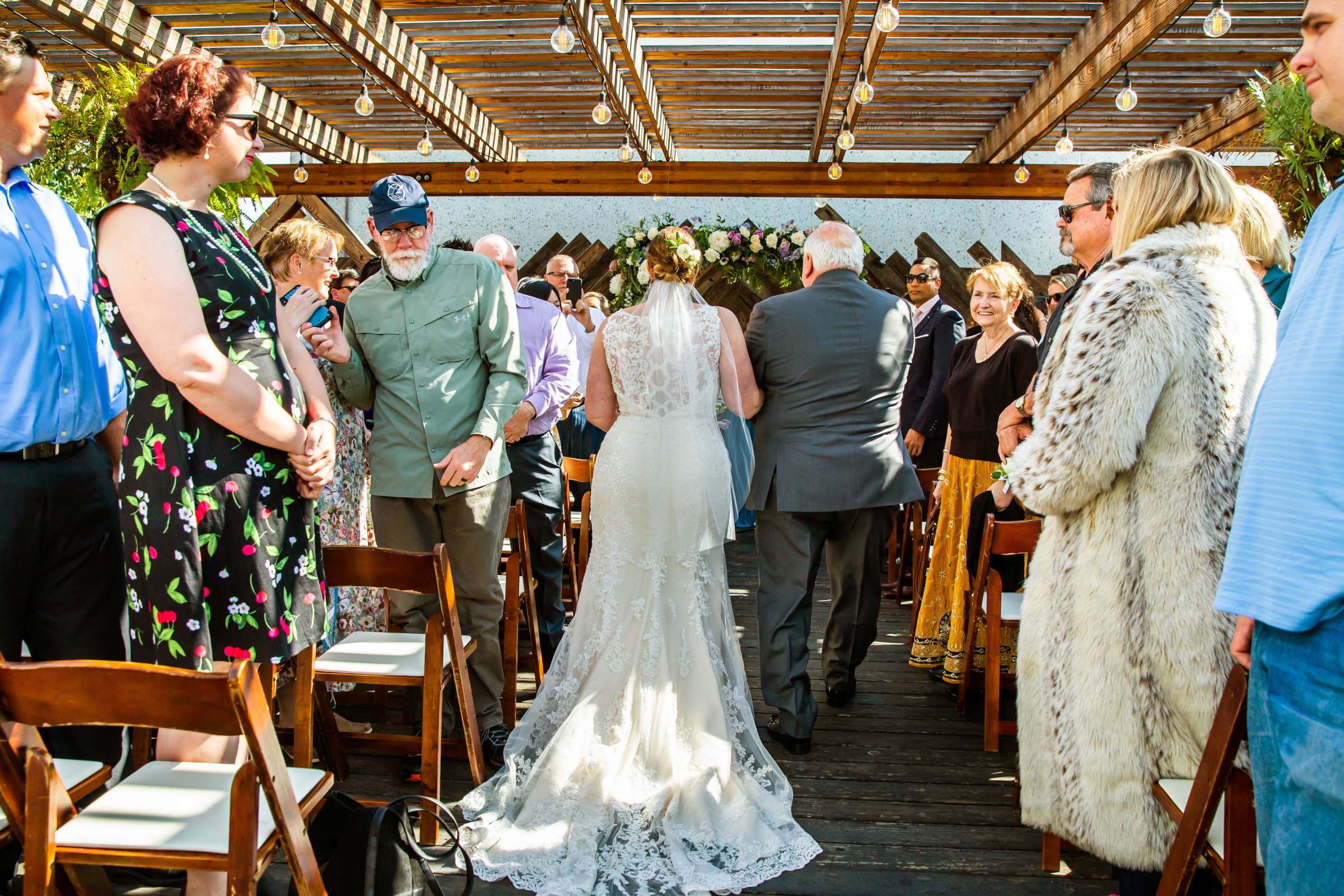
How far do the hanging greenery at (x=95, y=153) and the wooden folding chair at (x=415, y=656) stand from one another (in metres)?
1.29

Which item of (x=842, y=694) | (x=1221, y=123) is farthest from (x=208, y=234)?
(x=1221, y=123)

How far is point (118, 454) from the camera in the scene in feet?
8.39

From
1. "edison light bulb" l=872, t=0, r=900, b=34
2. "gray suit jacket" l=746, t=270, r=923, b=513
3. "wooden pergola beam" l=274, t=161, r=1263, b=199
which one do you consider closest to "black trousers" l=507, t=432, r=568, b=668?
"gray suit jacket" l=746, t=270, r=923, b=513

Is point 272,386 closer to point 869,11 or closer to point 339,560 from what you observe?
point 339,560

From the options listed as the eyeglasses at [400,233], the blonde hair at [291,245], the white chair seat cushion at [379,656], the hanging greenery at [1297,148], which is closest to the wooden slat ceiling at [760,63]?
the blonde hair at [291,245]

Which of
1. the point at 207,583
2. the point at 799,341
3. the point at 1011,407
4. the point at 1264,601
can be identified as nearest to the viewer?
the point at 1264,601

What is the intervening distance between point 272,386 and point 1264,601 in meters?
1.91

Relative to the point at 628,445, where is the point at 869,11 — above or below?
above

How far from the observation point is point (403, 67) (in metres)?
7.85

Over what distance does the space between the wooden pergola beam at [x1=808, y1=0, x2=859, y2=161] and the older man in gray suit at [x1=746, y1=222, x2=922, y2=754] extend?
12.2 ft

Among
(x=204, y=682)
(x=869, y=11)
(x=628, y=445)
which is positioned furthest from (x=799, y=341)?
(x=869, y=11)

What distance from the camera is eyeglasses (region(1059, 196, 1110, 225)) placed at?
2922 mm

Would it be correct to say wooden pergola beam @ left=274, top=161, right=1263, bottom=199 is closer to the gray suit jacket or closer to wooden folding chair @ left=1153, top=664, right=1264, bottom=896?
the gray suit jacket

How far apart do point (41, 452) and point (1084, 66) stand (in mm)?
7766
